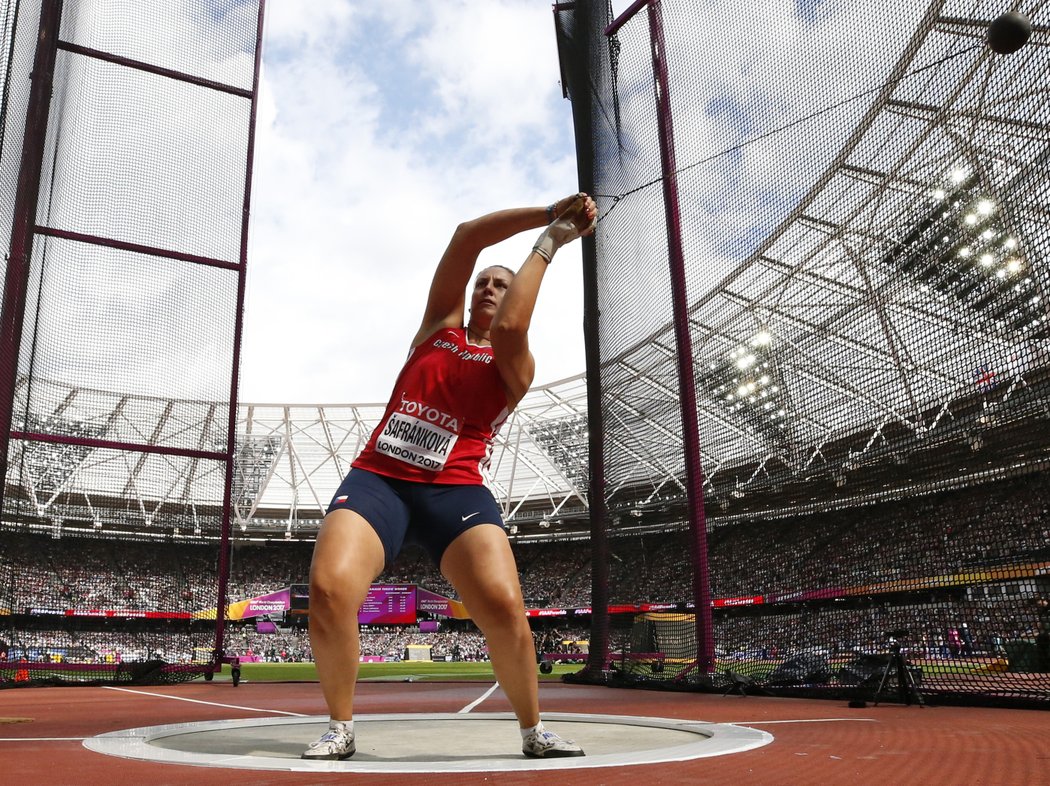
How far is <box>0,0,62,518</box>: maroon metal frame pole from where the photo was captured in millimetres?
8289

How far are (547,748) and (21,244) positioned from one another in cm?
839

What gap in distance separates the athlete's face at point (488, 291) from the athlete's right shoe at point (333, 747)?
134 cm

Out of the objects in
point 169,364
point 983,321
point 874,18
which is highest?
point 874,18

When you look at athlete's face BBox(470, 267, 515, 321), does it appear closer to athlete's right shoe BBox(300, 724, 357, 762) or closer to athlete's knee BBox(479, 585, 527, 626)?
athlete's knee BBox(479, 585, 527, 626)

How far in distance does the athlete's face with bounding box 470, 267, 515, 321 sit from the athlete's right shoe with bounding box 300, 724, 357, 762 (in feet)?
4.40

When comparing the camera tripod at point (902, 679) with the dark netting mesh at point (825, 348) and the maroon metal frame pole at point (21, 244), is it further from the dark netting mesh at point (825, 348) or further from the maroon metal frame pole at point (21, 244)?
the maroon metal frame pole at point (21, 244)

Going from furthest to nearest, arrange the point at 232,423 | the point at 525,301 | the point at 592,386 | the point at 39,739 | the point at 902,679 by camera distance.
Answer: the point at 232,423, the point at 592,386, the point at 902,679, the point at 39,739, the point at 525,301

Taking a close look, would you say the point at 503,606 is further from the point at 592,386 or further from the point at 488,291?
the point at 592,386

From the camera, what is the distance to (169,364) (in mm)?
9805

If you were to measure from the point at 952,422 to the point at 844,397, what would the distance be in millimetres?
856

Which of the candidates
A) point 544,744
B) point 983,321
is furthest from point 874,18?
point 544,744

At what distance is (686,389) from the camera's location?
22.9 ft

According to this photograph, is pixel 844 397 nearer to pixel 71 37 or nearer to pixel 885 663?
pixel 885 663

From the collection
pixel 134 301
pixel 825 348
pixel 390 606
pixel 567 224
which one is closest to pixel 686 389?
pixel 825 348
